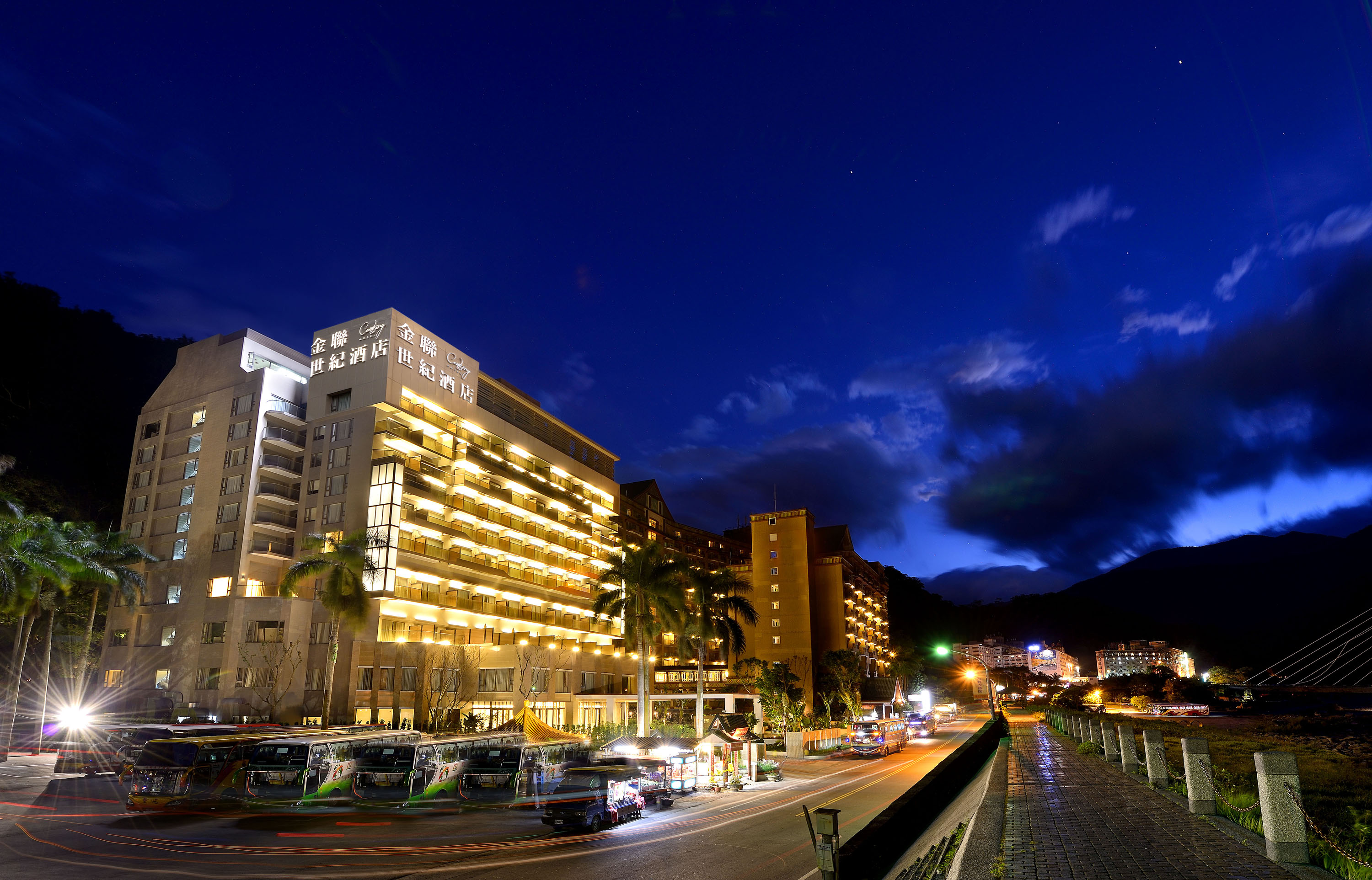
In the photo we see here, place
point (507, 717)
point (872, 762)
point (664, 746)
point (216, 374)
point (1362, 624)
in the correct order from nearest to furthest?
point (664, 746) → point (872, 762) → point (507, 717) → point (216, 374) → point (1362, 624)

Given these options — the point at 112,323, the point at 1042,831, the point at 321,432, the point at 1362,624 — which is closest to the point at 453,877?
the point at 1042,831

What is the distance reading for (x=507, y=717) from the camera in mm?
66375

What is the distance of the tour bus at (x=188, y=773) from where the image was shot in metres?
24.0

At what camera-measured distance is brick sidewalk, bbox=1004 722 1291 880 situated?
9906mm

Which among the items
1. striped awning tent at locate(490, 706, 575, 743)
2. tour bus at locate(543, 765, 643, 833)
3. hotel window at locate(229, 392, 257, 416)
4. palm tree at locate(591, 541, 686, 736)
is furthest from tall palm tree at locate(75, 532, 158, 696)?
tour bus at locate(543, 765, 643, 833)

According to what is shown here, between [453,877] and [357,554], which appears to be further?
[357,554]

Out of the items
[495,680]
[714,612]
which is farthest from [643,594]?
[495,680]

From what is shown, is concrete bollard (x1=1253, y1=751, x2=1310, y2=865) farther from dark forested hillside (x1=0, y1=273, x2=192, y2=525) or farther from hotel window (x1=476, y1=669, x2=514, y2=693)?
dark forested hillside (x1=0, y1=273, x2=192, y2=525)

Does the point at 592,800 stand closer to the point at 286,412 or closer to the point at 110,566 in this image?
the point at 110,566

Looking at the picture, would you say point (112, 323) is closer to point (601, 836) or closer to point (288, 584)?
point (288, 584)

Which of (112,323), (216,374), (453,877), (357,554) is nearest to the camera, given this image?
(453,877)

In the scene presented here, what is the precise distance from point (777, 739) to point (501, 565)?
1306 inches

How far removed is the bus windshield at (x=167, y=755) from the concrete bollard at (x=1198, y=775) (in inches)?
1077

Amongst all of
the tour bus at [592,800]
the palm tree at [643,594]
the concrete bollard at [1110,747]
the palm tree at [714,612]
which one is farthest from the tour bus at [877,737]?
the tour bus at [592,800]
